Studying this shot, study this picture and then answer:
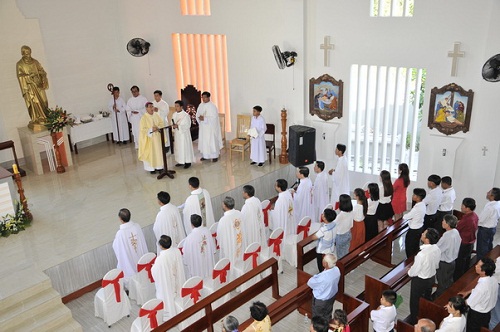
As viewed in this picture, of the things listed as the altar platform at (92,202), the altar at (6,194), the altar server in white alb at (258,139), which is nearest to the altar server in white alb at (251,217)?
the altar platform at (92,202)

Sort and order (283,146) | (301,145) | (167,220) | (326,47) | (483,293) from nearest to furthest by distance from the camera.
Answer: (483,293) < (167,220) < (326,47) < (301,145) < (283,146)

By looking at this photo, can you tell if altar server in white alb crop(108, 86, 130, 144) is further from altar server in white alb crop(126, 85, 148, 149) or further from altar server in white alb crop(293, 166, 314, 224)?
altar server in white alb crop(293, 166, 314, 224)

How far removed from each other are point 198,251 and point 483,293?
4348mm

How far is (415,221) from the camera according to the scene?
29.2 feet

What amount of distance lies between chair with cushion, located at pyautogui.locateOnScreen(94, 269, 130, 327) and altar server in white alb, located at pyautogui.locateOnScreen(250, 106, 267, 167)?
5552 millimetres

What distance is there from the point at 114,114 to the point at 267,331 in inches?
409

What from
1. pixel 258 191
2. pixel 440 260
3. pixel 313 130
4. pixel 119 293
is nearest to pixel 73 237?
pixel 119 293

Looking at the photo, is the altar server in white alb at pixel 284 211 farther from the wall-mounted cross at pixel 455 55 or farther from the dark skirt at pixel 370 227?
the wall-mounted cross at pixel 455 55

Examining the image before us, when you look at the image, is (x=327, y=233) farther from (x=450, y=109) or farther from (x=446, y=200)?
(x=450, y=109)

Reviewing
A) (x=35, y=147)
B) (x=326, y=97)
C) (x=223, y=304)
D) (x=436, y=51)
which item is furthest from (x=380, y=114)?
(x=35, y=147)

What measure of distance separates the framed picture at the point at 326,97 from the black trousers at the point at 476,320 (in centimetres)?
628

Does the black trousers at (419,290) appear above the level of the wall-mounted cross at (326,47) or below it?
below

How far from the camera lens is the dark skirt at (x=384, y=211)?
951 cm

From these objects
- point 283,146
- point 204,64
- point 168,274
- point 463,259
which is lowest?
point 463,259
